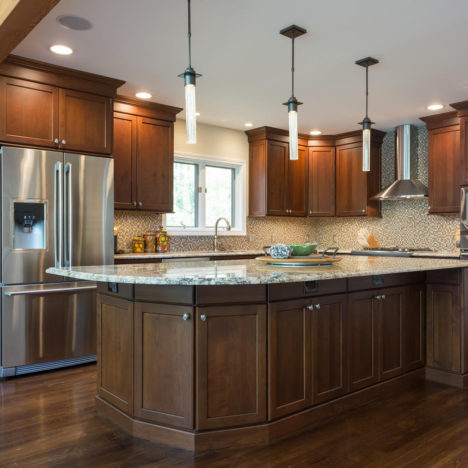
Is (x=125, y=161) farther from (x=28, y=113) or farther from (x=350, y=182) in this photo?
(x=350, y=182)

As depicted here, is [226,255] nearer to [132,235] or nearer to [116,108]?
[132,235]

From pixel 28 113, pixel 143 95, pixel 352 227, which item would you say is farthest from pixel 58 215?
pixel 352 227

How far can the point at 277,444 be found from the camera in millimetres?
2303

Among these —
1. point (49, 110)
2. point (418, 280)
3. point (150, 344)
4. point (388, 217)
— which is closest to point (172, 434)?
point (150, 344)

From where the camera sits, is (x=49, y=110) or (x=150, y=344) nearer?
(x=150, y=344)

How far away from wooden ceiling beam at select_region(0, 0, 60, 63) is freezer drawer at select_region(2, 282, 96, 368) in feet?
→ 6.06

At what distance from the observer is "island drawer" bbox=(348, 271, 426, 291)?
2836 mm

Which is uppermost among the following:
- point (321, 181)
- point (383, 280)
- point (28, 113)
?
point (28, 113)

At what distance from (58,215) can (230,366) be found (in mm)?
2173

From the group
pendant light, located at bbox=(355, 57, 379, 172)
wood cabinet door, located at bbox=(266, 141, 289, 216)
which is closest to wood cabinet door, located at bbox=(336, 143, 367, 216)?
wood cabinet door, located at bbox=(266, 141, 289, 216)

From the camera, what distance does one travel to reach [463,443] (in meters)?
2.33

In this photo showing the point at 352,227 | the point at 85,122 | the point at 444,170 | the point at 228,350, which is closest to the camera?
the point at 228,350

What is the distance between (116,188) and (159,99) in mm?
1043

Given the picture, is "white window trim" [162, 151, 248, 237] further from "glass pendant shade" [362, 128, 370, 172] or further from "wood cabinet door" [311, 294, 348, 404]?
"wood cabinet door" [311, 294, 348, 404]
